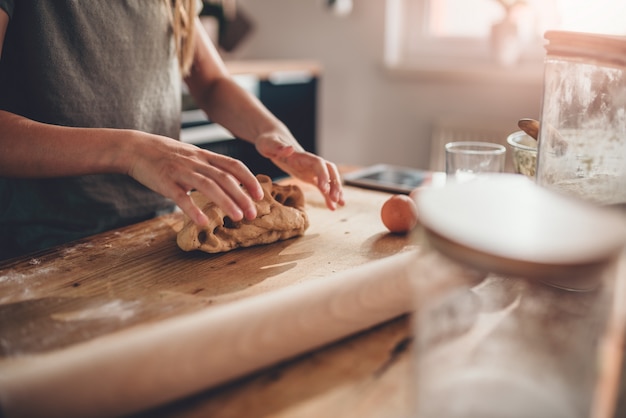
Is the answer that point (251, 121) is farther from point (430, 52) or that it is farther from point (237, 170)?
point (430, 52)

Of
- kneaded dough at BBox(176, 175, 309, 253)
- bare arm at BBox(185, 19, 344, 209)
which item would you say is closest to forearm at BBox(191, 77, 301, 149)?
bare arm at BBox(185, 19, 344, 209)

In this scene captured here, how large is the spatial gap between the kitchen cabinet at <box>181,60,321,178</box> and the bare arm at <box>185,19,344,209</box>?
1.08 meters

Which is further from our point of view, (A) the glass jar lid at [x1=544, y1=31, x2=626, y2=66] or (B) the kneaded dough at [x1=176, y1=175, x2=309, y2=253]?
(B) the kneaded dough at [x1=176, y1=175, x2=309, y2=253]

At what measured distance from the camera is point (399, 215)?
0.93 metres

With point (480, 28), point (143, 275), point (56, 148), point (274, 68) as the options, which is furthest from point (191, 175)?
point (480, 28)

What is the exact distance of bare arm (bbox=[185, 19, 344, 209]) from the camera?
3.44ft

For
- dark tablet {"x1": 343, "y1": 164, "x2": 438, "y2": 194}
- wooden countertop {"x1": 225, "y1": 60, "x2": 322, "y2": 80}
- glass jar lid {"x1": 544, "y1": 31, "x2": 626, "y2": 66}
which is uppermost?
glass jar lid {"x1": 544, "y1": 31, "x2": 626, "y2": 66}

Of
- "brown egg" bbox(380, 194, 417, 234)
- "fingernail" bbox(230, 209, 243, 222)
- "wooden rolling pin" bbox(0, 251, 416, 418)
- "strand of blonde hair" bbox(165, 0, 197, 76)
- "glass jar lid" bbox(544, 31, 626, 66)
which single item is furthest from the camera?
"strand of blonde hair" bbox(165, 0, 197, 76)

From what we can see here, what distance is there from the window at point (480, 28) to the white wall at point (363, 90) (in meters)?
0.11

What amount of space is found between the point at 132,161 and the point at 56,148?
0.15 m

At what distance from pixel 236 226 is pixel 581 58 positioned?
0.54 m

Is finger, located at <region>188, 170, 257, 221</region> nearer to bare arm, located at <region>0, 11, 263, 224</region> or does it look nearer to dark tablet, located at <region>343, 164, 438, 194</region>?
bare arm, located at <region>0, 11, 263, 224</region>

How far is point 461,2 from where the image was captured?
2.85 meters

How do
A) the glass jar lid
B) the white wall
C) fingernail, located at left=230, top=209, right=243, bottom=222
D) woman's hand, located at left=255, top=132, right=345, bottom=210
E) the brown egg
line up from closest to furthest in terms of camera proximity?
the glass jar lid → fingernail, located at left=230, top=209, right=243, bottom=222 → the brown egg → woman's hand, located at left=255, top=132, right=345, bottom=210 → the white wall
